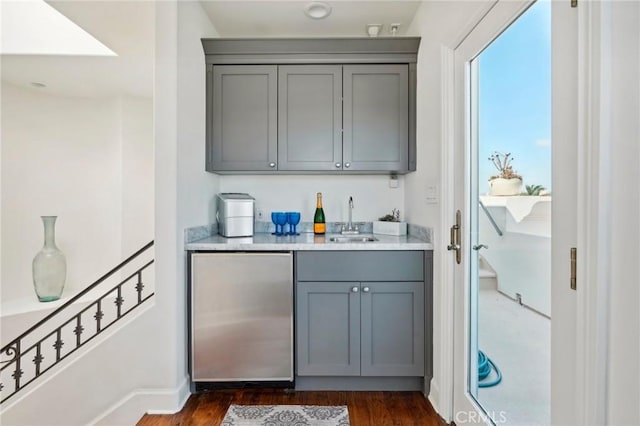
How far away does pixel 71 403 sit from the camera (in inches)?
87.1

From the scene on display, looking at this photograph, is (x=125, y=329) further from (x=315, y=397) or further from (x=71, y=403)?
(x=315, y=397)

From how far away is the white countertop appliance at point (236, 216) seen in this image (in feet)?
7.81

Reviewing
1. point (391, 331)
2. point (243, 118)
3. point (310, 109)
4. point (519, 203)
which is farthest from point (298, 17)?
point (391, 331)

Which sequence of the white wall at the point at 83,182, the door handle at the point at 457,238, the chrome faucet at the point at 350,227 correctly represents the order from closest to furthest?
1. the door handle at the point at 457,238
2. the chrome faucet at the point at 350,227
3. the white wall at the point at 83,182

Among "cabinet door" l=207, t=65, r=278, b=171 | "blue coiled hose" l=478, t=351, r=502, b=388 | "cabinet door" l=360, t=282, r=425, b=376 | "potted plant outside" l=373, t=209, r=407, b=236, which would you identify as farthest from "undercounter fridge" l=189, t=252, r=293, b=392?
"blue coiled hose" l=478, t=351, r=502, b=388

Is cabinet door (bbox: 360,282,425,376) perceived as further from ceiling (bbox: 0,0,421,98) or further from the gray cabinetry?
ceiling (bbox: 0,0,421,98)

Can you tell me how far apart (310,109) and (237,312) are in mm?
1511

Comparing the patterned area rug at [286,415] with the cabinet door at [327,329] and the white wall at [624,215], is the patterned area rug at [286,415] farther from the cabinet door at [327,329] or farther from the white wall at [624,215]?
the white wall at [624,215]

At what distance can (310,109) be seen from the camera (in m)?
2.51

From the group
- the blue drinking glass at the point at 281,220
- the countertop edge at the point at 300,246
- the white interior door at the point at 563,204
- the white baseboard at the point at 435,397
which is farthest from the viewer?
the blue drinking glass at the point at 281,220

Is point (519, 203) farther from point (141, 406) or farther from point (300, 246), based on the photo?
point (141, 406)

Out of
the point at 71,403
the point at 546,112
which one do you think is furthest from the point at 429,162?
the point at 71,403

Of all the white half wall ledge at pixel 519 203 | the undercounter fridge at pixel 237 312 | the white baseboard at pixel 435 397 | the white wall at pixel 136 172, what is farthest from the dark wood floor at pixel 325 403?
the white wall at pixel 136 172

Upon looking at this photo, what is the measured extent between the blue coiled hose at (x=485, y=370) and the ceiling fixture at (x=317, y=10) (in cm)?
233
